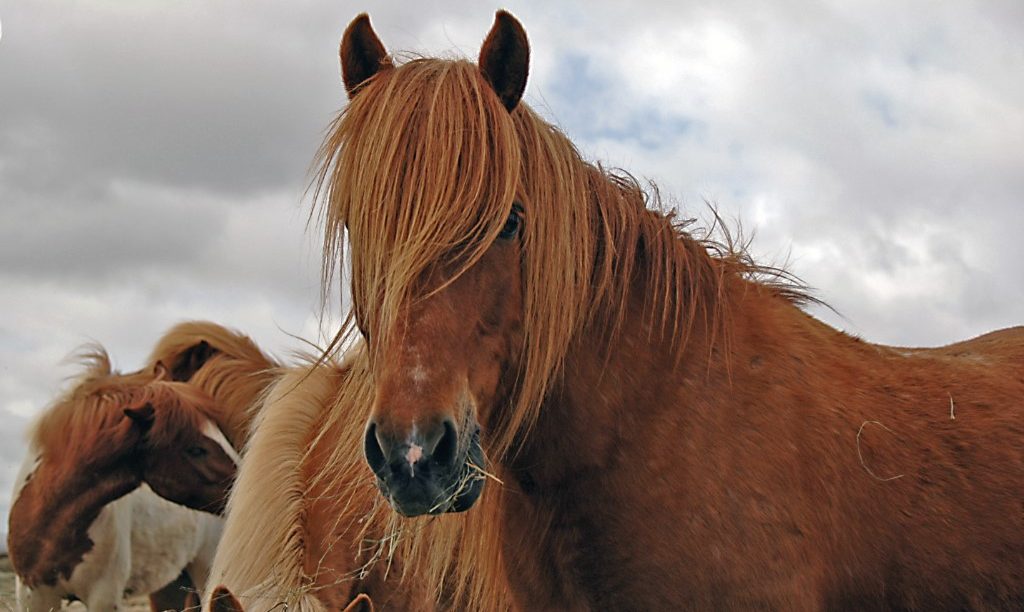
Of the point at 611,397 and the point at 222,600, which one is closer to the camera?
the point at 611,397

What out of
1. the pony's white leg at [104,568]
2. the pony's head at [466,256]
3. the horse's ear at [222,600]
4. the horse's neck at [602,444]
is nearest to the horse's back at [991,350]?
the horse's neck at [602,444]

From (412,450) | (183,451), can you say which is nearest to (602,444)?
(412,450)

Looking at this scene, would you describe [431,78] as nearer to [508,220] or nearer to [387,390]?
[508,220]

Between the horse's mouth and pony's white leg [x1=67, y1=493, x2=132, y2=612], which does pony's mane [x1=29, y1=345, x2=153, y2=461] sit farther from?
the horse's mouth

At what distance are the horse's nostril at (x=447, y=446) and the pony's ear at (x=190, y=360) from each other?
7.39 meters

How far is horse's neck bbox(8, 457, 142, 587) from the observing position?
752 centimetres

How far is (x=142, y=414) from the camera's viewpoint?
7.36 metres

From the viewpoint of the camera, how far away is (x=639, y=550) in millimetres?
2646

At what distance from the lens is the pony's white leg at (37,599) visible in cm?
764

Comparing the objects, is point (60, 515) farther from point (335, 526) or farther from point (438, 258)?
point (438, 258)

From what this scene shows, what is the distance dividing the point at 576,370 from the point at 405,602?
1876mm

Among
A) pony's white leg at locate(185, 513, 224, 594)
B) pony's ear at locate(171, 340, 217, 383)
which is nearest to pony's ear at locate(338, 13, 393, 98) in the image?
pony's ear at locate(171, 340, 217, 383)

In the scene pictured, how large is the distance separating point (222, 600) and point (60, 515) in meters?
5.42

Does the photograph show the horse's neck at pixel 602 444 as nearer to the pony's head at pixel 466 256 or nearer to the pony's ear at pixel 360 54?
the pony's head at pixel 466 256
